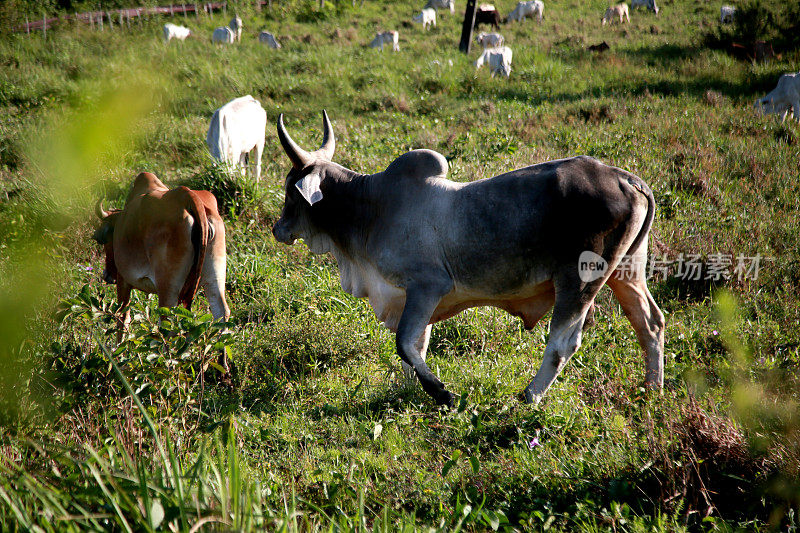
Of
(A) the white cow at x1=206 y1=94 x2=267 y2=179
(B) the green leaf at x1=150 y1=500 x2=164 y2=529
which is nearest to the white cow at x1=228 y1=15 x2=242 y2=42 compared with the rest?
(A) the white cow at x1=206 y1=94 x2=267 y2=179

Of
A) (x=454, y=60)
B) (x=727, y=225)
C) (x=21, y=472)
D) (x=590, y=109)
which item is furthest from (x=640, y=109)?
(x=21, y=472)

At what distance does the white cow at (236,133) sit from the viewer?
843 cm

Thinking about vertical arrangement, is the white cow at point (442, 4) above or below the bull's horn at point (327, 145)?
below

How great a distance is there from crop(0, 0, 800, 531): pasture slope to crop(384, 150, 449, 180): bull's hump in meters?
1.42

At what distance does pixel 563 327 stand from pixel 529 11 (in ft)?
72.4

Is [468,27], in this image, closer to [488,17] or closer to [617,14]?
[488,17]

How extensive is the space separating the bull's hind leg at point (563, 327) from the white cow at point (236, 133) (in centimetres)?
516

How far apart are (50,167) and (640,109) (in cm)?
1057

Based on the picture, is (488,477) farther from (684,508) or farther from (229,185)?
(229,185)

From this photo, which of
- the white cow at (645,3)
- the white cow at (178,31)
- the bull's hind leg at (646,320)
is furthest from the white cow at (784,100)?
the white cow at (178,31)

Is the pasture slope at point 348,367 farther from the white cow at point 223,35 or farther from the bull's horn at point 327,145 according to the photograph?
the white cow at point 223,35

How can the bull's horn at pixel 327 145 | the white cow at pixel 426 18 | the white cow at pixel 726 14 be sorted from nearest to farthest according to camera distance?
the bull's horn at pixel 327 145 → the white cow at pixel 726 14 → the white cow at pixel 426 18

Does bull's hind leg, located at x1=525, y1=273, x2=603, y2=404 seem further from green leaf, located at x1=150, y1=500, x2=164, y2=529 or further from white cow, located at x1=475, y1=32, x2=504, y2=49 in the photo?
white cow, located at x1=475, y1=32, x2=504, y2=49

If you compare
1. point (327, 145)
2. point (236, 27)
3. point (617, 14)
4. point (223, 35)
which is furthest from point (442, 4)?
point (327, 145)
